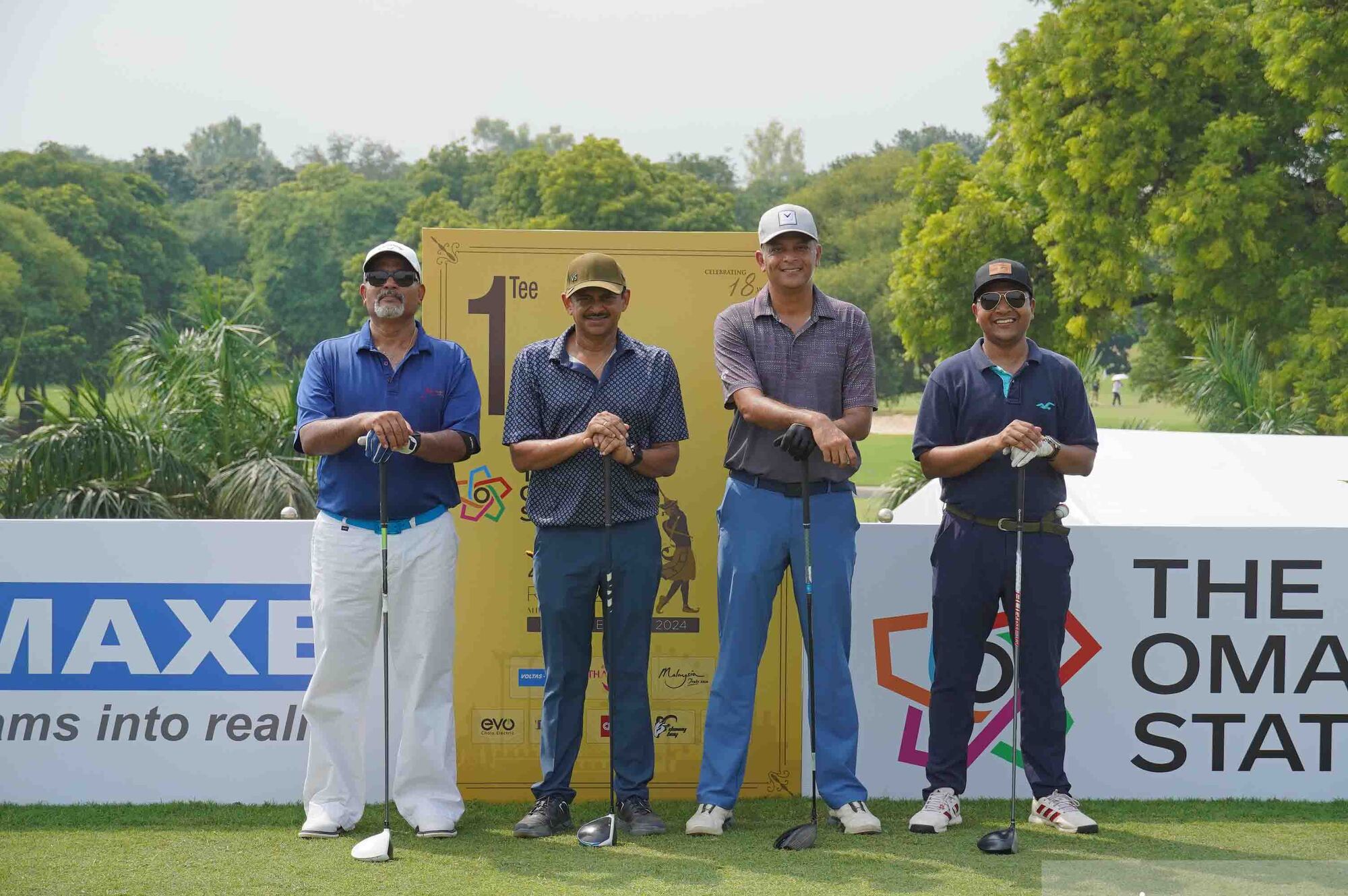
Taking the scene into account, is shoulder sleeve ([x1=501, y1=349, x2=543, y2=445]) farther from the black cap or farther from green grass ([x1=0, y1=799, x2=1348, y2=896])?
the black cap

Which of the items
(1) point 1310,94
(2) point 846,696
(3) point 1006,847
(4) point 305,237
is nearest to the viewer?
(3) point 1006,847

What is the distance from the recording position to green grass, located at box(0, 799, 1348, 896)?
4141mm

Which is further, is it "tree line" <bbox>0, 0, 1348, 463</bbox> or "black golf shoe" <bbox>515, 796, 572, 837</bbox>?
"tree line" <bbox>0, 0, 1348, 463</bbox>

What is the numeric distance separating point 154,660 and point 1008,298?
11.0 ft

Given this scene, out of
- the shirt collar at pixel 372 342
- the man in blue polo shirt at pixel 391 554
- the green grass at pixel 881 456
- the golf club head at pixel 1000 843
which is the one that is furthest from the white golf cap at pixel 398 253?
the green grass at pixel 881 456

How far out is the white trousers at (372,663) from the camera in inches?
184

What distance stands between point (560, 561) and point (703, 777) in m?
0.90

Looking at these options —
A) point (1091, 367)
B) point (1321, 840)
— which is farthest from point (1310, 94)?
point (1321, 840)

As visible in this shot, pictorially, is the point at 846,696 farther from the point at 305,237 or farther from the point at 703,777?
the point at 305,237

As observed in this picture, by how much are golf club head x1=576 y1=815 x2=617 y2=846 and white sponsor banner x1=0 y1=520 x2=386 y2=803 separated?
3.15ft

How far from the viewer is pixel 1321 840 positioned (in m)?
4.69

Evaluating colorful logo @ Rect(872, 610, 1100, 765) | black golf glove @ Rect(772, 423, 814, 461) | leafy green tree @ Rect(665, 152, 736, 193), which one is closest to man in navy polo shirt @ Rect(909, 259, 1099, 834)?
colorful logo @ Rect(872, 610, 1100, 765)

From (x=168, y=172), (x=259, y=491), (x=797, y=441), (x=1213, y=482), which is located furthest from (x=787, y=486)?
(x=168, y=172)

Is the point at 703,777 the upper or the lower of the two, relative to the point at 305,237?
lower
